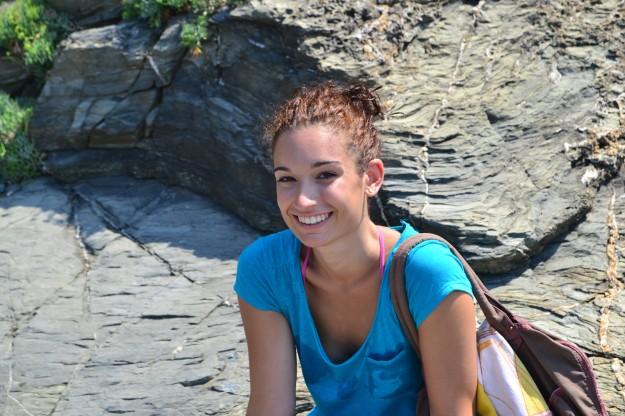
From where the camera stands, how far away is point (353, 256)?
3.02m

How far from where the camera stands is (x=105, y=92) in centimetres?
670

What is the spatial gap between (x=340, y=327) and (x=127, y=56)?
406 centimetres

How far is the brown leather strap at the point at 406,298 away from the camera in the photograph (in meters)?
2.74

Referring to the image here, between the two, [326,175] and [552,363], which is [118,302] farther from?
[552,363]

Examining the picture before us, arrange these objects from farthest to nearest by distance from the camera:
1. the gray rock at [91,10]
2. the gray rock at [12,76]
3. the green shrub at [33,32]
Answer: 1. the gray rock at [12,76]
2. the gray rock at [91,10]
3. the green shrub at [33,32]

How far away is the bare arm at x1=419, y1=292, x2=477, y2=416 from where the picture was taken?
2730mm

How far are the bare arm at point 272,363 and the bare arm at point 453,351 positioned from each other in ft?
1.82

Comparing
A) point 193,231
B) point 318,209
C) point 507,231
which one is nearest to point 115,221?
point 193,231

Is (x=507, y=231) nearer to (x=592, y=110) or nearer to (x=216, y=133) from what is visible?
(x=592, y=110)

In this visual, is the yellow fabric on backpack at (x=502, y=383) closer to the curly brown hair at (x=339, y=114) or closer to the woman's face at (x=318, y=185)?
the woman's face at (x=318, y=185)

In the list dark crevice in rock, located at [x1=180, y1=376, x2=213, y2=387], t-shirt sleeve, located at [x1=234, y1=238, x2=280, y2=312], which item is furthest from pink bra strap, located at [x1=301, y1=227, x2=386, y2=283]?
dark crevice in rock, located at [x1=180, y1=376, x2=213, y2=387]

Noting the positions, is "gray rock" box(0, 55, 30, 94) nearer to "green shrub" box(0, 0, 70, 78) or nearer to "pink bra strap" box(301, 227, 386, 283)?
"green shrub" box(0, 0, 70, 78)

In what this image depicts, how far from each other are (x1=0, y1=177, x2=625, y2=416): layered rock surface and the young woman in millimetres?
1023

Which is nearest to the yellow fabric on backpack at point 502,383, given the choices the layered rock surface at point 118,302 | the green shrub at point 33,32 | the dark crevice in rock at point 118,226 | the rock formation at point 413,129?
the rock formation at point 413,129
